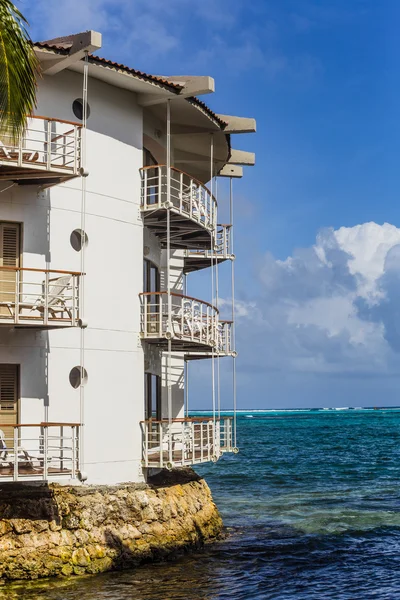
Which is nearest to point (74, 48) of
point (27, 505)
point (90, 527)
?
point (27, 505)

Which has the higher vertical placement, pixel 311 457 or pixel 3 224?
pixel 3 224

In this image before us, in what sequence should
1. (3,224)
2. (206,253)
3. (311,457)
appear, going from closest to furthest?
(3,224), (206,253), (311,457)

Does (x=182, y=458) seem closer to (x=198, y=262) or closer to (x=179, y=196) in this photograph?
(x=179, y=196)

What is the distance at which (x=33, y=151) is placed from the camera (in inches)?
984

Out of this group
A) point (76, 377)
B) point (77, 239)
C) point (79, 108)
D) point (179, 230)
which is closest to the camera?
point (76, 377)

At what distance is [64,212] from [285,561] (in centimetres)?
1225

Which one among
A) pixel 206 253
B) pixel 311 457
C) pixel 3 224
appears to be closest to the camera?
pixel 3 224

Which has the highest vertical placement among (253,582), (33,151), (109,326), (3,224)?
(33,151)

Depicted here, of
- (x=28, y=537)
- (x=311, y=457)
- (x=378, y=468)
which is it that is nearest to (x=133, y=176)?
(x=28, y=537)

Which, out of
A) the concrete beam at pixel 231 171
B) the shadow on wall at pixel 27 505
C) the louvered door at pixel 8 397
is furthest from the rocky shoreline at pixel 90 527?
the concrete beam at pixel 231 171

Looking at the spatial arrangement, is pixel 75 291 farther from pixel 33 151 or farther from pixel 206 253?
pixel 206 253

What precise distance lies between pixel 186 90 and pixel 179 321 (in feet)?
23.3

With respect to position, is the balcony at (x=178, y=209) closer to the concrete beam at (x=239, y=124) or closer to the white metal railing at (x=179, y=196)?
the white metal railing at (x=179, y=196)

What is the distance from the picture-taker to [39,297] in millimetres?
25469
